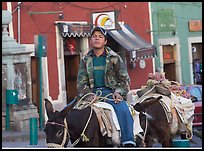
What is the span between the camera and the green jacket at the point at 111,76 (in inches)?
320

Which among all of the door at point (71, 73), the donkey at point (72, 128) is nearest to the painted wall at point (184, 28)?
the door at point (71, 73)

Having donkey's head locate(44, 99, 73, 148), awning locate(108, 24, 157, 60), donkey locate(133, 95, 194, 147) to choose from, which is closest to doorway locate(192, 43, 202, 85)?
awning locate(108, 24, 157, 60)

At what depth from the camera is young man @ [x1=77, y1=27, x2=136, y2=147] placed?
8133 mm

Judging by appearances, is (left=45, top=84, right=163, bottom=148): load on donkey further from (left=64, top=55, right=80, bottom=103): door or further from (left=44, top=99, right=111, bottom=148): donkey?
(left=64, top=55, right=80, bottom=103): door

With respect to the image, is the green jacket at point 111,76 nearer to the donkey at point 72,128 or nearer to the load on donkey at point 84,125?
the load on donkey at point 84,125

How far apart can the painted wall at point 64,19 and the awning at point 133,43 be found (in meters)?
0.55

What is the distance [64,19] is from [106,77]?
1593cm

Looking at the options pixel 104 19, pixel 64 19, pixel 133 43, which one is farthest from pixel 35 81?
pixel 133 43

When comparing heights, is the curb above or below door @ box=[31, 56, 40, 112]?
below

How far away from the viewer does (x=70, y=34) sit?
78.2 ft

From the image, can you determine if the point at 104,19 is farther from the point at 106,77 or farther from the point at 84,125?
the point at 84,125

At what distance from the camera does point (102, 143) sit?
8.20 metres

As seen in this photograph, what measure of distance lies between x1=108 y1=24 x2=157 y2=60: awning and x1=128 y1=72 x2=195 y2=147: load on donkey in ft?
45.8

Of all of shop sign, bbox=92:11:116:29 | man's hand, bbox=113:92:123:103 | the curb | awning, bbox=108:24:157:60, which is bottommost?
the curb
